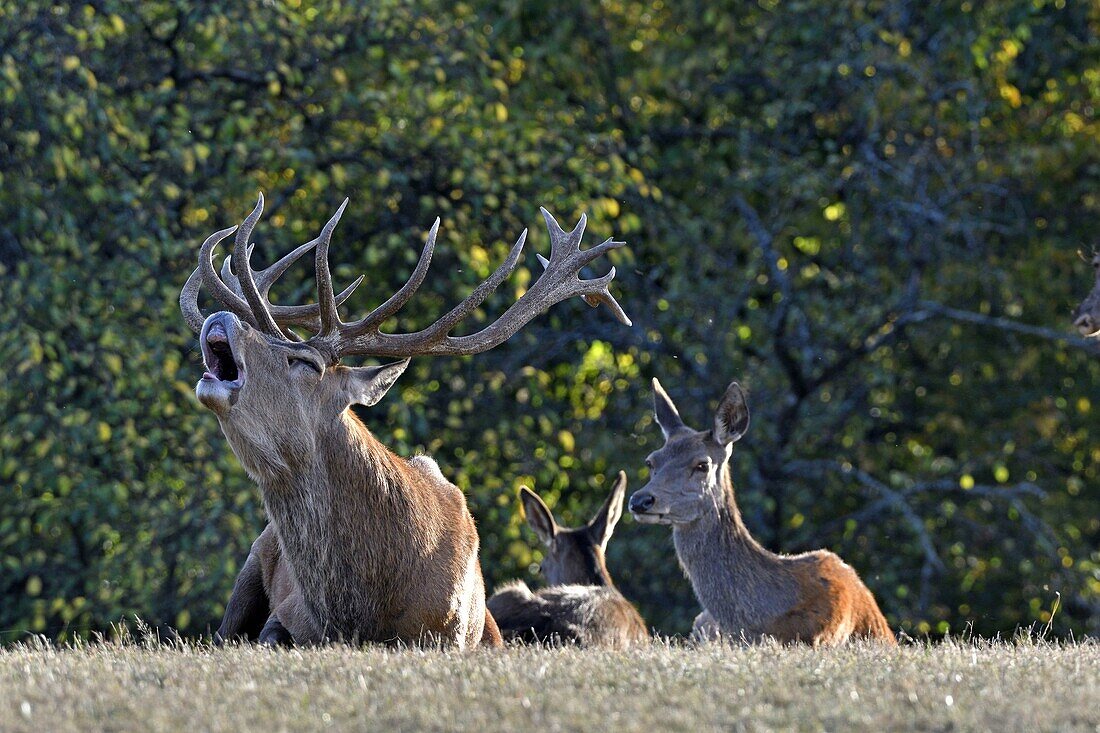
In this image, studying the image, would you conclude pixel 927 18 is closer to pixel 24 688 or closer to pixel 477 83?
pixel 477 83

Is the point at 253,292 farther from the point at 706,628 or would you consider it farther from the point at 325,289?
the point at 706,628

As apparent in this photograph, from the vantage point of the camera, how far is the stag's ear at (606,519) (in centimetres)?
1056

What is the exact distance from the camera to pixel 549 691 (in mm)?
5254

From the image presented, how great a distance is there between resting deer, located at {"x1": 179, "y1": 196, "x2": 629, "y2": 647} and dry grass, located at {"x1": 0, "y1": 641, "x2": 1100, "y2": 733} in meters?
0.74

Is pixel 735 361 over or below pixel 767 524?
over

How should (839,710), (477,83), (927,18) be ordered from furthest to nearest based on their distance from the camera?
(927,18), (477,83), (839,710)

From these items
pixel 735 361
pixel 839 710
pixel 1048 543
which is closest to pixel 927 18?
pixel 735 361

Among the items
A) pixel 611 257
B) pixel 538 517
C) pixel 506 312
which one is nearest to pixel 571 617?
pixel 506 312

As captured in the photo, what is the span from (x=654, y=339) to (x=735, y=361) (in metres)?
0.66

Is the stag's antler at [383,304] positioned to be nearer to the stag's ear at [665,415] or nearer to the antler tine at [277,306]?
the antler tine at [277,306]

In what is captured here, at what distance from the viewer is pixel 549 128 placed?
1327 centimetres

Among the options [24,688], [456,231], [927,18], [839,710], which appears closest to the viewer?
[839,710]

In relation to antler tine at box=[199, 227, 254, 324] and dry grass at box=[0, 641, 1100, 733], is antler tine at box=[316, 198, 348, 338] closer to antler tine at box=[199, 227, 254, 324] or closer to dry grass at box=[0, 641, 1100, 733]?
antler tine at box=[199, 227, 254, 324]

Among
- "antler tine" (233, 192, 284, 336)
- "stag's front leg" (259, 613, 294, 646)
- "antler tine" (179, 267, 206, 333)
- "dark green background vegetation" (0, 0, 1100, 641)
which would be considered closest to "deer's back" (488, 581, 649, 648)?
"stag's front leg" (259, 613, 294, 646)
